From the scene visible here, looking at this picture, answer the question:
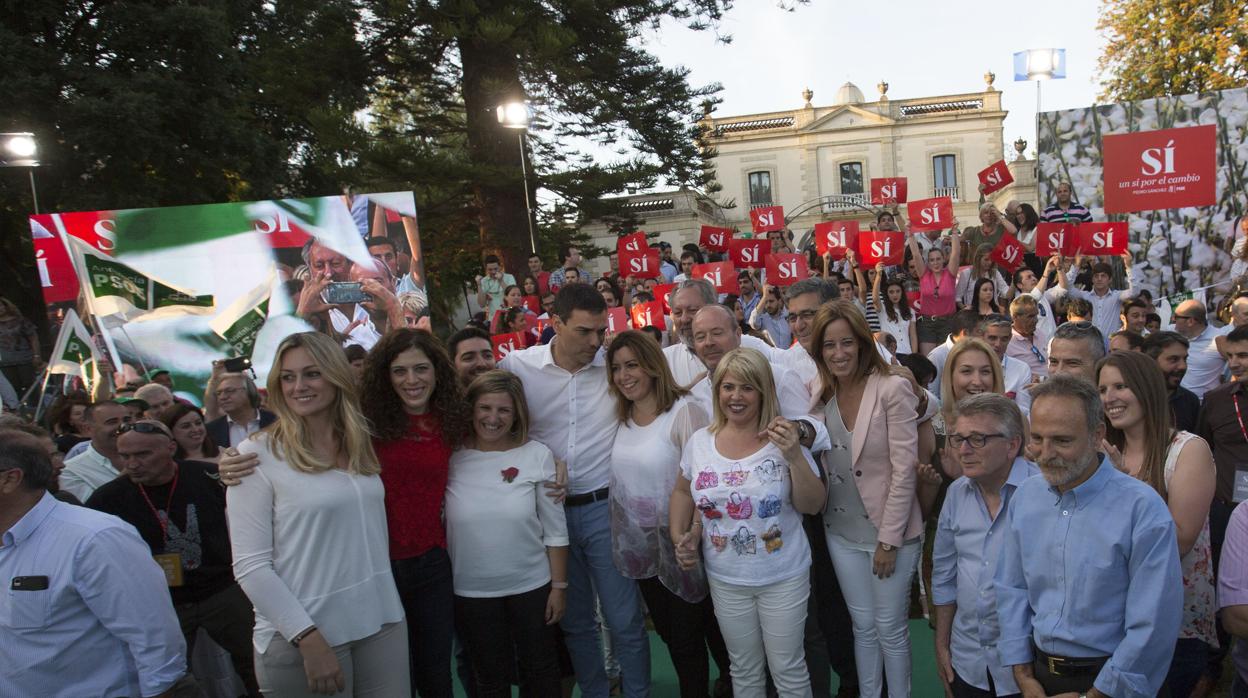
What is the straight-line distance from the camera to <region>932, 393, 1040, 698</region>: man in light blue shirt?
2598 millimetres

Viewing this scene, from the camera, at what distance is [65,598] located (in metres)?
2.32

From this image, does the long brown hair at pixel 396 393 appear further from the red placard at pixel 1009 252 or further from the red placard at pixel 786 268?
the red placard at pixel 1009 252

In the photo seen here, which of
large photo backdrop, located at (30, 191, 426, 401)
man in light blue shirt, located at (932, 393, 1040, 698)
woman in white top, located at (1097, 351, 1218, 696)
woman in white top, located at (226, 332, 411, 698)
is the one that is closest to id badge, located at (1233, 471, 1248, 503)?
woman in white top, located at (1097, 351, 1218, 696)

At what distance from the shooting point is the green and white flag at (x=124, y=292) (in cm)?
749

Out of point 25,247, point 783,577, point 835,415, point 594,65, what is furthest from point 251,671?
point 25,247

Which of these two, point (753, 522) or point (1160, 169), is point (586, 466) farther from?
point (1160, 169)

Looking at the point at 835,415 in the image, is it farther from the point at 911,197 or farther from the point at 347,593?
the point at 911,197

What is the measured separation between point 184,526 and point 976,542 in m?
2.96

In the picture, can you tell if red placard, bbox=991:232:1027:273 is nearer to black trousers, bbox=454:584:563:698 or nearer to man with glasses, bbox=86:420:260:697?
black trousers, bbox=454:584:563:698

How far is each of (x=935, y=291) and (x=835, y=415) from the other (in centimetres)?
535

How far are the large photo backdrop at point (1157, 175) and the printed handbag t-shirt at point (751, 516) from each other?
7941mm

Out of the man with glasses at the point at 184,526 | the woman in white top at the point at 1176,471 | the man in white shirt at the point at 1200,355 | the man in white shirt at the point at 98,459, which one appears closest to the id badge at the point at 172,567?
the man with glasses at the point at 184,526

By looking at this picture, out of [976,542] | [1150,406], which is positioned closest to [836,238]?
[1150,406]

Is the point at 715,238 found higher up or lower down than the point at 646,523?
higher up
